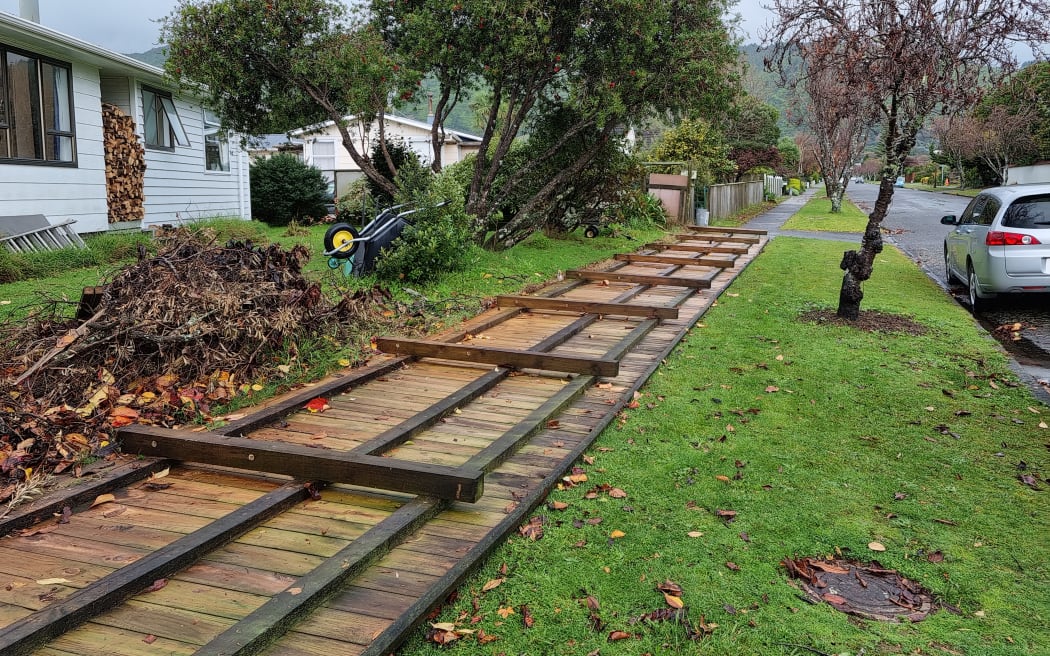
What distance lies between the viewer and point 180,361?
535 centimetres

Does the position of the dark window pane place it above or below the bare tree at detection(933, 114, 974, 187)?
below

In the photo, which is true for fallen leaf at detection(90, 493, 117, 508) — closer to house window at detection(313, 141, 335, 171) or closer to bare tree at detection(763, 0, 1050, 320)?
bare tree at detection(763, 0, 1050, 320)

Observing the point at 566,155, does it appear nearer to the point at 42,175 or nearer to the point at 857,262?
the point at 857,262

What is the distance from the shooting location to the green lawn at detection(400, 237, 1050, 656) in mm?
2928

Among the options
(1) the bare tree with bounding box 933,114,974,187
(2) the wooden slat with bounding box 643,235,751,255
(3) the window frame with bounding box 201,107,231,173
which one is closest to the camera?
(2) the wooden slat with bounding box 643,235,751,255

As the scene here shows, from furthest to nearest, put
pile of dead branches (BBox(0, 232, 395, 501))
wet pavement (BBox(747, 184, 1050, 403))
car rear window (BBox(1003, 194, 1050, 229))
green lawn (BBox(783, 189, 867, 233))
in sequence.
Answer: green lawn (BBox(783, 189, 867, 233))
car rear window (BBox(1003, 194, 1050, 229))
wet pavement (BBox(747, 184, 1050, 403))
pile of dead branches (BBox(0, 232, 395, 501))

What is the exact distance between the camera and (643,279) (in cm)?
1204

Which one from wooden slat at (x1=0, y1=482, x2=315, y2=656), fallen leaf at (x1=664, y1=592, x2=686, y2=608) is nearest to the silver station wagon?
fallen leaf at (x1=664, y1=592, x2=686, y2=608)

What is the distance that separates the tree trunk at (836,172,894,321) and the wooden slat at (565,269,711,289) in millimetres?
2608

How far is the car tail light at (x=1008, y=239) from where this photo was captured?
9367 millimetres

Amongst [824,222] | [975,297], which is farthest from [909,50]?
[824,222]

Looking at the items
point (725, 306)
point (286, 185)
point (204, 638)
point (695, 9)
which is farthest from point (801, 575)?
point (286, 185)

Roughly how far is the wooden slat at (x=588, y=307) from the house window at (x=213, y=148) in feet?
39.6

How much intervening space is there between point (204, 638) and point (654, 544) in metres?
1.89
